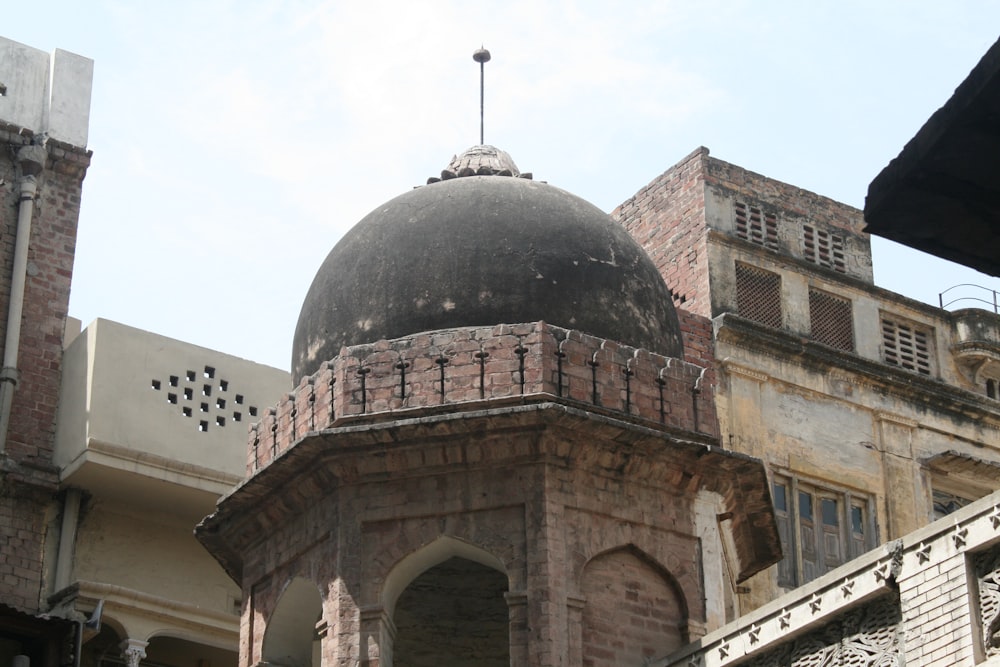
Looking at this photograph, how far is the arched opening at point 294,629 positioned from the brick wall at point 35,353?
15.8 feet

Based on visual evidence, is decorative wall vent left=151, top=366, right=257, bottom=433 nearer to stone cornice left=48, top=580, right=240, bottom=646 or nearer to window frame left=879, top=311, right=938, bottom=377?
stone cornice left=48, top=580, right=240, bottom=646

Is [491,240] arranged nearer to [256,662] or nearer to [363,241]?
[363,241]

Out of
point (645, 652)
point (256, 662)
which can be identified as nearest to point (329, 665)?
point (256, 662)

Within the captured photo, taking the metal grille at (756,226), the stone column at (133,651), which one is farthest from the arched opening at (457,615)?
the metal grille at (756,226)

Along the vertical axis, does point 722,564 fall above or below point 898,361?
below

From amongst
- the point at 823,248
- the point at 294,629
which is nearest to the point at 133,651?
the point at 294,629

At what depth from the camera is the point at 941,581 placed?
11305 millimetres

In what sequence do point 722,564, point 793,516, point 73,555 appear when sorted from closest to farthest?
1. point 722,564
2. point 73,555
3. point 793,516

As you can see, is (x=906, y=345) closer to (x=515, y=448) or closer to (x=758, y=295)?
(x=758, y=295)

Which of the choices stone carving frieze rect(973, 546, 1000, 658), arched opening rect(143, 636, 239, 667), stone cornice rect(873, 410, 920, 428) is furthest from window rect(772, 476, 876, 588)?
stone carving frieze rect(973, 546, 1000, 658)

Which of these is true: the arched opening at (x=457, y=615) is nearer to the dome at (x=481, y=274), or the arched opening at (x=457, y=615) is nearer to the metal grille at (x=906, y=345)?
the dome at (x=481, y=274)

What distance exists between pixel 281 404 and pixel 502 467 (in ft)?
7.00

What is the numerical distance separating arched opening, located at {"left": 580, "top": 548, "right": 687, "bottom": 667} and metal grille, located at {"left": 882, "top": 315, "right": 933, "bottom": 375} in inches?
392

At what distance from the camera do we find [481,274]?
594 inches
